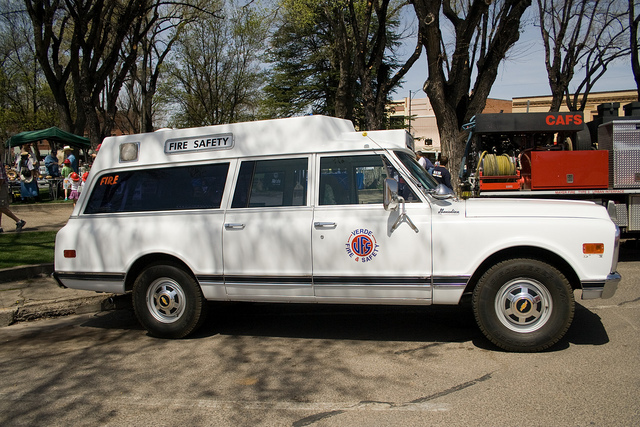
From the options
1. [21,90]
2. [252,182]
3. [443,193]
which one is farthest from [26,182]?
[21,90]

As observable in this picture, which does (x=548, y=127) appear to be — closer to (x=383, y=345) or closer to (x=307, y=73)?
(x=383, y=345)

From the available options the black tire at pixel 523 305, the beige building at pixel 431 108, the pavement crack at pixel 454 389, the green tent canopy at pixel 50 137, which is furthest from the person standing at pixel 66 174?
the beige building at pixel 431 108

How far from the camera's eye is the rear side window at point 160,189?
216 inches

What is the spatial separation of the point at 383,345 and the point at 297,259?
1.23 metres

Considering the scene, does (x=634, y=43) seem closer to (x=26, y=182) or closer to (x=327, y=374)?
(x=327, y=374)

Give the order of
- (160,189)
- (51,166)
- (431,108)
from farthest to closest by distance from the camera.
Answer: (431,108), (51,166), (160,189)

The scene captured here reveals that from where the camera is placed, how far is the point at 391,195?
4.68 m

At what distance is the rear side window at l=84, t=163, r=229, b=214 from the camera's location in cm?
549

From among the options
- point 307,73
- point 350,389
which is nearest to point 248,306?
point 350,389

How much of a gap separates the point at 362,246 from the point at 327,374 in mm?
1213

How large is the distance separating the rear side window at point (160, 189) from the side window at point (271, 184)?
0.24 m

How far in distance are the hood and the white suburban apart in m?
0.02

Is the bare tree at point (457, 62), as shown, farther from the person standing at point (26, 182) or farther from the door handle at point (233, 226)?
the person standing at point (26, 182)

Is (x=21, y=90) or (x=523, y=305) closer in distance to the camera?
(x=523, y=305)
